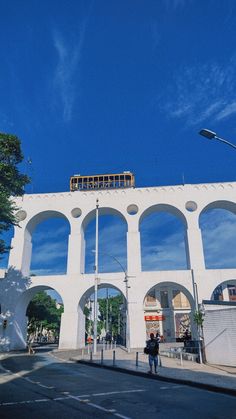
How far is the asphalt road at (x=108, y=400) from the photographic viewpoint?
7.20m

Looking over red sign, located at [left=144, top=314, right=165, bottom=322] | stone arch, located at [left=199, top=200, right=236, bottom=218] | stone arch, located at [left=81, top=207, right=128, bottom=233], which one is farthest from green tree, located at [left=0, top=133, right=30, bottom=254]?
red sign, located at [left=144, top=314, right=165, bottom=322]

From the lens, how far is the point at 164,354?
81.5 ft

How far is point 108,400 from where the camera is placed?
8.78 meters

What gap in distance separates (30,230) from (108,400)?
33.0 meters

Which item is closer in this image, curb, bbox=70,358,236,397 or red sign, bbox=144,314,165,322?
curb, bbox=70,358,236,397

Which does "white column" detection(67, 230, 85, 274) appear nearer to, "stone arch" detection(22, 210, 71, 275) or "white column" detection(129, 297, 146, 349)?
"stone arch" detection(22, 210, 71, 275)

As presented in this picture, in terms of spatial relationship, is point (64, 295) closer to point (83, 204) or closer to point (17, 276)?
point (17, 276)

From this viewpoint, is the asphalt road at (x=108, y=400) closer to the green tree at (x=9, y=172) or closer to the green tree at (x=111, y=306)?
the green tree at (x=9, y=172)

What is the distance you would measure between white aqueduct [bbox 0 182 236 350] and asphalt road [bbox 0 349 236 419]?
72.1 ft

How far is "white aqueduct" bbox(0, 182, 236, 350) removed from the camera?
33688 millimetres

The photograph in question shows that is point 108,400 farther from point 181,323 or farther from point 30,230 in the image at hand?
point 181,323

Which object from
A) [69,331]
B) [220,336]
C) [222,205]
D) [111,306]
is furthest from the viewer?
[111,306]

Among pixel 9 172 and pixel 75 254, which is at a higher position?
pixel 9 172

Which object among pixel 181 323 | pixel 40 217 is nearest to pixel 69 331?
pixel 40 217
